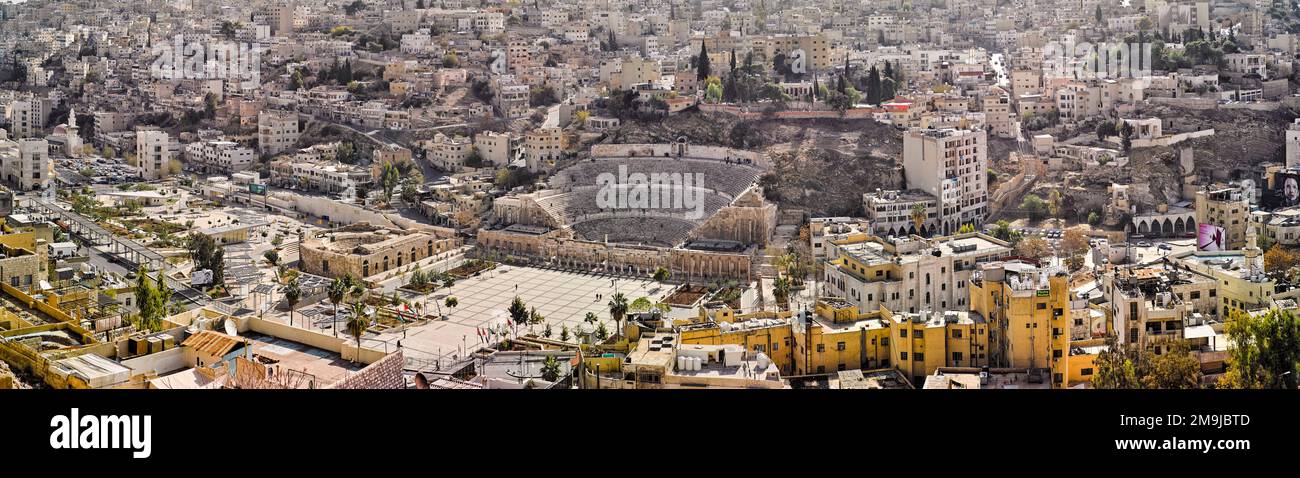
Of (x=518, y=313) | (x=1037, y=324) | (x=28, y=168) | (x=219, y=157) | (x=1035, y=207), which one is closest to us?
(x=1037, y=324)

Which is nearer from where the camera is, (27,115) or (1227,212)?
(1227,212)

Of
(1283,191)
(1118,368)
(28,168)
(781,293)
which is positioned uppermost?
(28,168)

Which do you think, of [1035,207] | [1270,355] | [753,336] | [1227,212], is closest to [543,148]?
[1035,207]

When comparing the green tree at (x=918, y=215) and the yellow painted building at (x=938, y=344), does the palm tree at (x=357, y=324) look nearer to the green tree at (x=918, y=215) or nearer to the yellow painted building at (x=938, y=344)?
the yellow painted building at (x=938, y=344)

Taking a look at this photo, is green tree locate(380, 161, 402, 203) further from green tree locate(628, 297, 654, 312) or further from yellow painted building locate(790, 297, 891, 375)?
yellow painted building locate(790, 297, 891, 375)

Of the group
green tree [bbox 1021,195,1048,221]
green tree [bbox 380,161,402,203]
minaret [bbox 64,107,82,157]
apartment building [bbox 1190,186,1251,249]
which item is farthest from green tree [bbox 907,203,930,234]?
minaret [bbox 64,107,82,157]

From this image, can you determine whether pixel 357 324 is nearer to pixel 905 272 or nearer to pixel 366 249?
pixel 905 272
